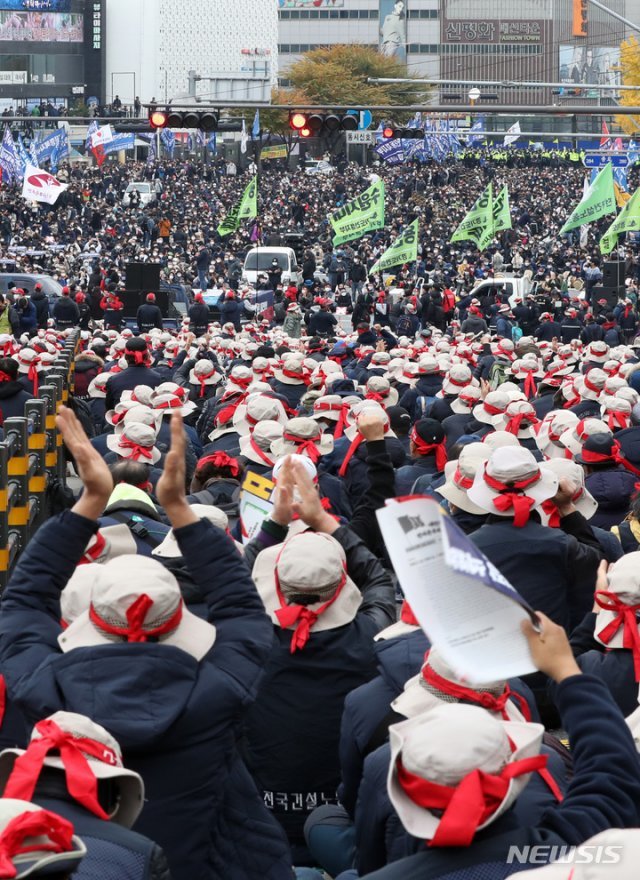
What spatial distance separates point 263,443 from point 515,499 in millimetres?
2970

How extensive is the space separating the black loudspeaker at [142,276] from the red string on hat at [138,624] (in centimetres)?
2652

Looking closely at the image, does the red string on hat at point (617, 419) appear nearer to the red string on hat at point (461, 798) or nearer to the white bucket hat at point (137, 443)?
the white bucket hat at point (137, 443)

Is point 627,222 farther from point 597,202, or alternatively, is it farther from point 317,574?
point 317,574

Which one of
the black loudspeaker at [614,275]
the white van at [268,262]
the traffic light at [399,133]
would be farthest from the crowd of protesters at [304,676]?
the white van at [268,262]

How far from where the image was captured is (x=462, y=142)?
10269 centimetres

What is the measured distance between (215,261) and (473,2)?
96.1 m

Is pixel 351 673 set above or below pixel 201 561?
below

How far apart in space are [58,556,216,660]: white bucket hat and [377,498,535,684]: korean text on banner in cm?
119

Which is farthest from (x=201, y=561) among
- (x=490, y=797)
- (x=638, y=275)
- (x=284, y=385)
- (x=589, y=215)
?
(x=638, y=275)

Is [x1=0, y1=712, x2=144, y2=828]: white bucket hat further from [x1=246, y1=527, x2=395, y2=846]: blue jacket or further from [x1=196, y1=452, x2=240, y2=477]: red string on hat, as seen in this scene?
[x1=196, y1=452, x2=240, y2=477]: red string on hat

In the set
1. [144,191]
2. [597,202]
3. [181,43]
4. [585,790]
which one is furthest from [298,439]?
[181,43]

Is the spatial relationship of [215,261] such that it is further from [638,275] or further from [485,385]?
[485,385]

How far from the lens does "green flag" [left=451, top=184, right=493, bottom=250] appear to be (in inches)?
1443

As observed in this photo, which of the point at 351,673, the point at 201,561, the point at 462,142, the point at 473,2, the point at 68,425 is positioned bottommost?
the point at 351,673
